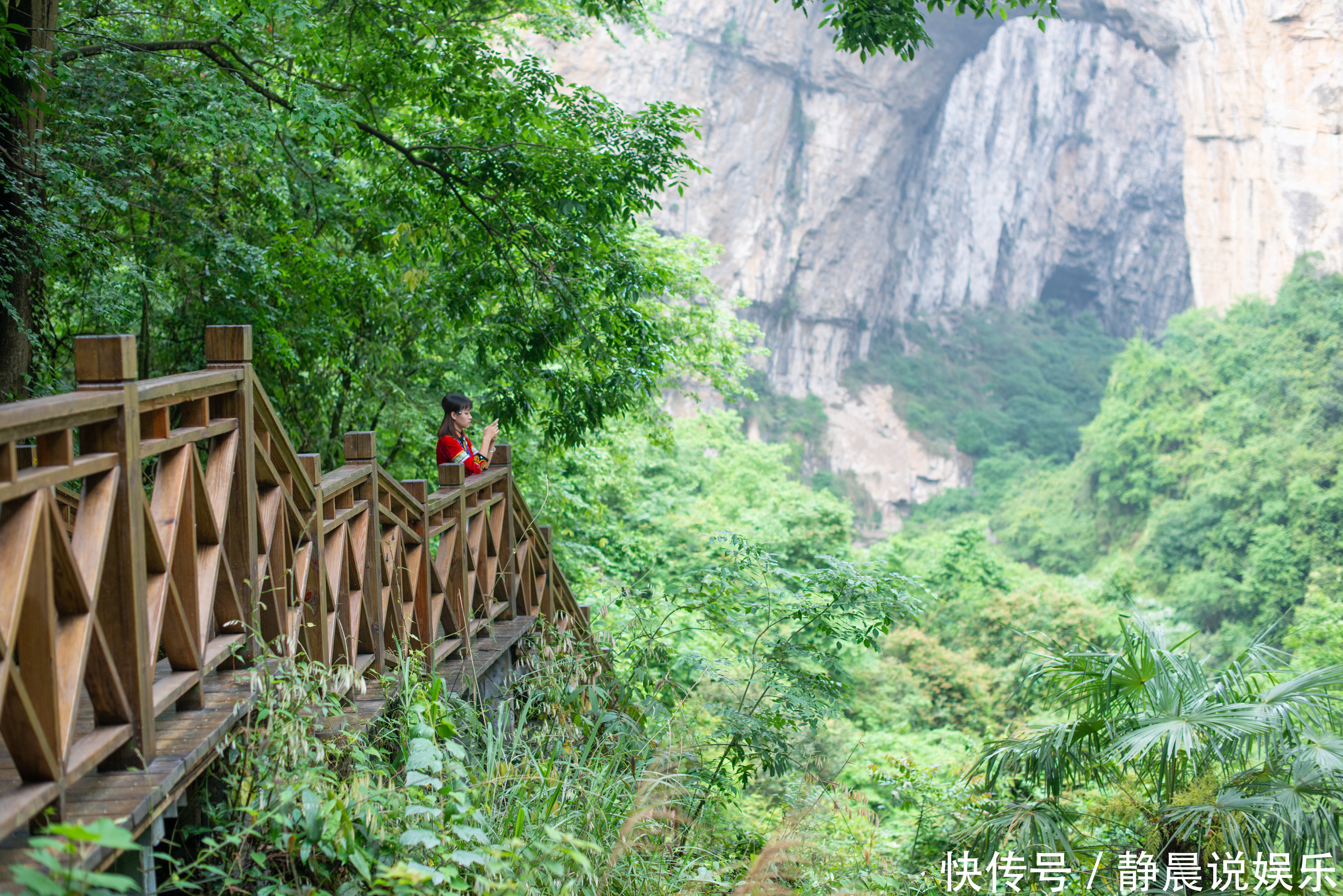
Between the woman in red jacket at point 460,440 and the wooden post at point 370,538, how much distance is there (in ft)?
3.52

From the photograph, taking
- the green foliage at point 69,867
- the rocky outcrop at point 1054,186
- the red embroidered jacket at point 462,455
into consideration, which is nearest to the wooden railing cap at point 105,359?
the green foliage at point 69,867

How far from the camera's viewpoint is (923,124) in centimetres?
4184

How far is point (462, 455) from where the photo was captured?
151 inches

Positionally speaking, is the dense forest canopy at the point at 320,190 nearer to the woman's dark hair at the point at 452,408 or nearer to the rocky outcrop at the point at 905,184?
the woman's dark hair at the point at 452,408

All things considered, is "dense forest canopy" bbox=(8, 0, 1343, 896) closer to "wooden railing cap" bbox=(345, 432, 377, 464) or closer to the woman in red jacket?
"wooden railing cap" bbox=(345, 432, 377, 464)

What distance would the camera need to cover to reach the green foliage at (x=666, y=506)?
9.75m

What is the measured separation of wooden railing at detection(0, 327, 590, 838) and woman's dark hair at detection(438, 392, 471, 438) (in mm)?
895

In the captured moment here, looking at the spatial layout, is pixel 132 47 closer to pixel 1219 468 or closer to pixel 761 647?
pixel 761 647

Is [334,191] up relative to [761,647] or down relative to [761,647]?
up

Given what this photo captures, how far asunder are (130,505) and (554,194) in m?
3.67

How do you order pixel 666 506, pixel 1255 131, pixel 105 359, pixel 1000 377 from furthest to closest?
pixel 1000 377
pixel 1255 131
pixel 666 506
pixel 105 359

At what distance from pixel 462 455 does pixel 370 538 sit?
1147 millimetres

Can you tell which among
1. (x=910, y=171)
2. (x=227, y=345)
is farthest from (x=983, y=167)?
(x=227, y=345)

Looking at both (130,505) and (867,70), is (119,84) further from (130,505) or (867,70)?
(867,70)
